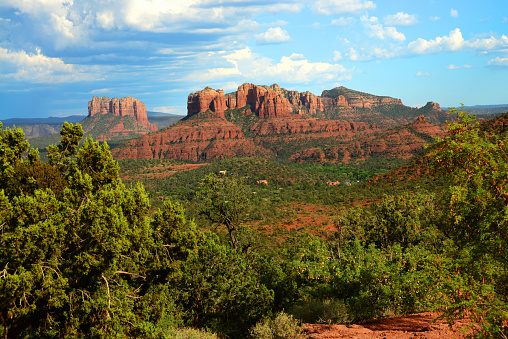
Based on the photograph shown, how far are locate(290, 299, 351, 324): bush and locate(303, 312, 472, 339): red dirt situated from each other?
0.90m

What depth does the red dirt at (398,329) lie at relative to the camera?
12492 millimetres

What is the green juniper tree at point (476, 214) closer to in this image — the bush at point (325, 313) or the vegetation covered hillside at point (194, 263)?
the vegetation covered hillside at point (194, 263)

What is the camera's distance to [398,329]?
13.6m

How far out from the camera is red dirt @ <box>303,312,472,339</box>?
12.5 meters

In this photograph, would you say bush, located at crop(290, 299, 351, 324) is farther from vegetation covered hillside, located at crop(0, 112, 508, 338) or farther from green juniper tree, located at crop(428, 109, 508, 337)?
green juniper tree, located at crop(428, 109, 508, 337)

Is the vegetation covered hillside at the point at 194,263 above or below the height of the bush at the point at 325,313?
above

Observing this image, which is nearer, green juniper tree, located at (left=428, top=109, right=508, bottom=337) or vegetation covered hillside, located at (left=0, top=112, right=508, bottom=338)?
green juniper tree, located at (left=428, top=109, right=508, bottom=337)

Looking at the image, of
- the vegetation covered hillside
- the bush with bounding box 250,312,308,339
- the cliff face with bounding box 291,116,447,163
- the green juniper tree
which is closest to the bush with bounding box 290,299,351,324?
the vegetation covered hillside

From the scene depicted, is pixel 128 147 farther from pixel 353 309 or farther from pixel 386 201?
pixel 353 309

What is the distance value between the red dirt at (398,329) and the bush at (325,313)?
0.90 meters

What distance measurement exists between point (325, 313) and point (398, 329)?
126 inches

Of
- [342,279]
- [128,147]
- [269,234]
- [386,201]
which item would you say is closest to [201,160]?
[128,147]

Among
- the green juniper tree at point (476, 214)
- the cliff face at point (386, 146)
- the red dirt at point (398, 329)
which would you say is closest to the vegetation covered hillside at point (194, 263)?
the green juniper tree at point (476, 214)

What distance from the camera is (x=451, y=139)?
1112 centimetres
